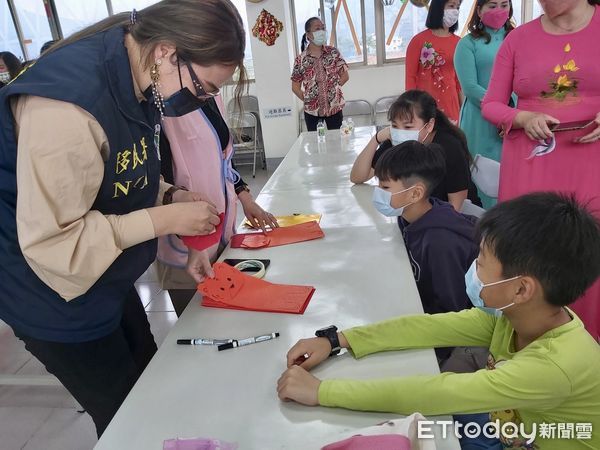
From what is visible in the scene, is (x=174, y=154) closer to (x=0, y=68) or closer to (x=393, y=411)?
(x=393, y=411)

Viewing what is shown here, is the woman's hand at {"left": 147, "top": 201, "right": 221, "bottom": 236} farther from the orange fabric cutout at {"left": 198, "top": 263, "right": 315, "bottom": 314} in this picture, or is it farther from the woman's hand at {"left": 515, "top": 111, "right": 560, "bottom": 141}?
the woman's hand at {"left": 515, "top": 111, "right": 560, "bottom": 141}

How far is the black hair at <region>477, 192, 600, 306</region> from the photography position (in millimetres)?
897

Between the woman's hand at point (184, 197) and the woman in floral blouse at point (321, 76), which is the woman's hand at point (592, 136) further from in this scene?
the woman in floral blouse at point (321, 76)

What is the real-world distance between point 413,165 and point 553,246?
72cm

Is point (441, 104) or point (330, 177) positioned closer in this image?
point (330, 177)

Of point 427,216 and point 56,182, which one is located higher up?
point 56,182

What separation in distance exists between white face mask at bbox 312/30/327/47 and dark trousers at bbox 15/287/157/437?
138 inches

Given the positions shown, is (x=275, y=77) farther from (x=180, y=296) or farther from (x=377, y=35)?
(x=180, y=296)

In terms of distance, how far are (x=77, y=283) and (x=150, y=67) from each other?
432mm

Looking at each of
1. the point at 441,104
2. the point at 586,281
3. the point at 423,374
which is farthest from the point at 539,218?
the point at 441,104

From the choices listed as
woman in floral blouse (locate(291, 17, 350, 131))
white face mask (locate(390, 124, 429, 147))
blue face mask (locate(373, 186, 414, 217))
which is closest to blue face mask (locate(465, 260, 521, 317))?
blue face mask (locate(373, 186, 414, 217))

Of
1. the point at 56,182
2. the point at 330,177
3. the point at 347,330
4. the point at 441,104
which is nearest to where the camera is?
the point at 56,182

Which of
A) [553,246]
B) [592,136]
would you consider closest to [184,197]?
[553,246]

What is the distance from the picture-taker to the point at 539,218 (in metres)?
0.92
